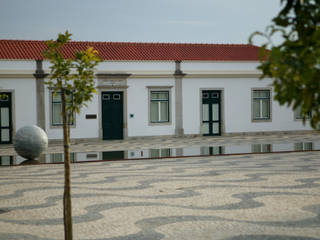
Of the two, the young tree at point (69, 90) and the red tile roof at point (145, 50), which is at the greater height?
the red tile roof at point (145, 50)

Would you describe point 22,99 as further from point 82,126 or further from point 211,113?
point 211,113

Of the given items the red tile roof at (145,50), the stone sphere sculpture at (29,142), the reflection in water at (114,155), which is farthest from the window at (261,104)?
the stone sphere sculpture at (29,142)

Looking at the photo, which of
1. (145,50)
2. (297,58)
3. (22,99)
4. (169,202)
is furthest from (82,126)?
(297,58)

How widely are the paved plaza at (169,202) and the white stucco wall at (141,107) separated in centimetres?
1229

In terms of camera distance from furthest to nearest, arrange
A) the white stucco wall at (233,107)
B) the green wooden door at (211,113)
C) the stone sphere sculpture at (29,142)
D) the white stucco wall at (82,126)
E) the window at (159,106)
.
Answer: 1. the green wooden door at (211,113)
2. the white stucco wall at (233,107)
3. the window at (159,106)
4. the white stucco wall at (82,126)
5. the stone sphere sculpture at (29,142)

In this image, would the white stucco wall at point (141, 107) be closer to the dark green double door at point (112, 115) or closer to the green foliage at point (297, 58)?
the dark green double door at point (112, 115)

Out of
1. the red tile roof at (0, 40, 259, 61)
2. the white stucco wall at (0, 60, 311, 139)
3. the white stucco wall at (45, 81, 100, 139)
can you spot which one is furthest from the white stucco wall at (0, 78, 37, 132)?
the red tile roof at (0, 40, 259, 61)

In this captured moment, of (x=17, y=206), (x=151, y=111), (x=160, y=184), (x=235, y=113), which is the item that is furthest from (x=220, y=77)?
(x=17, y=206)

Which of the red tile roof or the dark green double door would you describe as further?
the red tile roof

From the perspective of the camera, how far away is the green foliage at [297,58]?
84.7 inches

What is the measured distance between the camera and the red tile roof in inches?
984

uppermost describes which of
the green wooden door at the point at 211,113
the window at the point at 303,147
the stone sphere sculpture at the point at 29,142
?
the green wooden door at the point at 211,113

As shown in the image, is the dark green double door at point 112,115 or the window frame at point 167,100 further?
the window frame at point 167,100

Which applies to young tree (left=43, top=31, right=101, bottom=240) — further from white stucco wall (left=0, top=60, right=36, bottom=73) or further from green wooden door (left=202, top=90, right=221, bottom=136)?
green wooden door (left=202, top=90, right=221, bottom=136)
